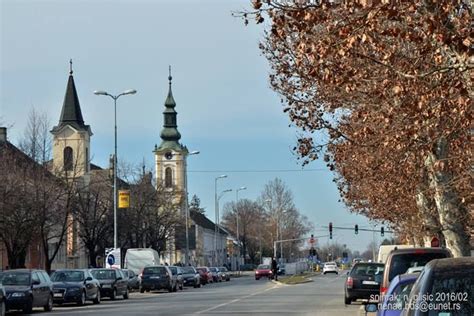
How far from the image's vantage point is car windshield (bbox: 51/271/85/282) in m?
34.9

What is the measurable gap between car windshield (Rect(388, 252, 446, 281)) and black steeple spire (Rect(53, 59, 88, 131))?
227 feet

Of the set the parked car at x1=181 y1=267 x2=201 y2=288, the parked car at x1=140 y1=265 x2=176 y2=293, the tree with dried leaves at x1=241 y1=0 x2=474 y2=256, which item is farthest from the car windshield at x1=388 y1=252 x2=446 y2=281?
the parked car at x1=181 y1=267 x2=201 y2=288

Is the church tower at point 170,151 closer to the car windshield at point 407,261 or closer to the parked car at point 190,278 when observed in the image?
the parked car at point 190,278

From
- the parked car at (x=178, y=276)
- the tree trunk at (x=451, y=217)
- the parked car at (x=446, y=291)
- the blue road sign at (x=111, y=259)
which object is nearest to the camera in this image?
the parked car at (x=446, y=291)

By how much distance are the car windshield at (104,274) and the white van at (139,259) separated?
16152 mm

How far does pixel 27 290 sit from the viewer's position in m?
A: 28.3

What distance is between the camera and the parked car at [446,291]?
781cm

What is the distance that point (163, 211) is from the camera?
7631 cm

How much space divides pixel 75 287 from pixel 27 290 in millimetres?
5621

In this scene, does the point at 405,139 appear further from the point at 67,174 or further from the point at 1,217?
the point at 67,174

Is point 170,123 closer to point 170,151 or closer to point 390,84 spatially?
point 170,151

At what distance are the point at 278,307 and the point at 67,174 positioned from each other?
2688cm

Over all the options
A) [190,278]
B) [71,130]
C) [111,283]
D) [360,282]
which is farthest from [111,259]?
[71,130]

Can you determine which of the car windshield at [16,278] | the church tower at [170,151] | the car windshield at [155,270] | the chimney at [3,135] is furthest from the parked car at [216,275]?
the car windshield at [16,278]
